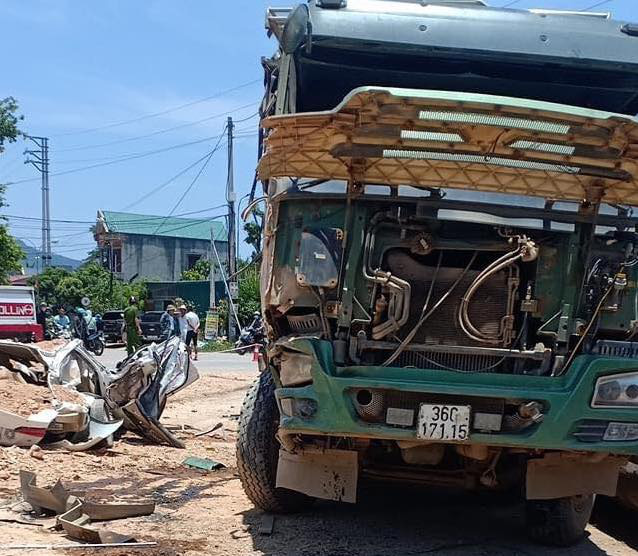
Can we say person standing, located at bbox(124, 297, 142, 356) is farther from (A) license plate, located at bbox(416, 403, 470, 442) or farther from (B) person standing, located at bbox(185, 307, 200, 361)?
(A) license plate, located at bbox(416, 403, 470, 442)

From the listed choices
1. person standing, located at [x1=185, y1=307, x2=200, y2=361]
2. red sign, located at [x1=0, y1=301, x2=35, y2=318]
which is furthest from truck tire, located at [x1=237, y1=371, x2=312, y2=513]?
red sign, located at [x1=0, y1=301, x2=35, y2=318]

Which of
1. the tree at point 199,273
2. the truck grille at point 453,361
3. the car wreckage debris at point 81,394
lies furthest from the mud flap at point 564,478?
the tree at point 199,273

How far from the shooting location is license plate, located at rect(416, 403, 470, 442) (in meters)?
4.04

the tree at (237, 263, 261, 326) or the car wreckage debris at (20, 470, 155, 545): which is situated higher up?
the tree at (237, 263, 261, 326)

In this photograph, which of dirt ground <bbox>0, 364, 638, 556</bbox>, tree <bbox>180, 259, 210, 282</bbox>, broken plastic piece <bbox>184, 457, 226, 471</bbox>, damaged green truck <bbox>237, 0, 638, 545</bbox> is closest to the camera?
damaged green truck <bbox>237, 0, 638, 545</bbox>

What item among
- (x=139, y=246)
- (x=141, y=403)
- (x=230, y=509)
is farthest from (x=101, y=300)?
(x=230, y=509)

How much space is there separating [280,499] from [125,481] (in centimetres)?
172

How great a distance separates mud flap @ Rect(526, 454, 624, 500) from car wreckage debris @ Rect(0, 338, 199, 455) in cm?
426

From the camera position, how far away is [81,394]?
26.5 ft

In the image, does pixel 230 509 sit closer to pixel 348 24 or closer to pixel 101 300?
pixel 348 24

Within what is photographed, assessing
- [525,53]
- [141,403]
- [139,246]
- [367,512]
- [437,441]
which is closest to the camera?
[437,441]

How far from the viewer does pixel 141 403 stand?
27.2 ft

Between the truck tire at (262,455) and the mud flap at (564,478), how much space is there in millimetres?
1564

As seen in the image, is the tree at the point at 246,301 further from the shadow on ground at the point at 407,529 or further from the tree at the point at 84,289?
the shadow on ground at the point at 407,529
